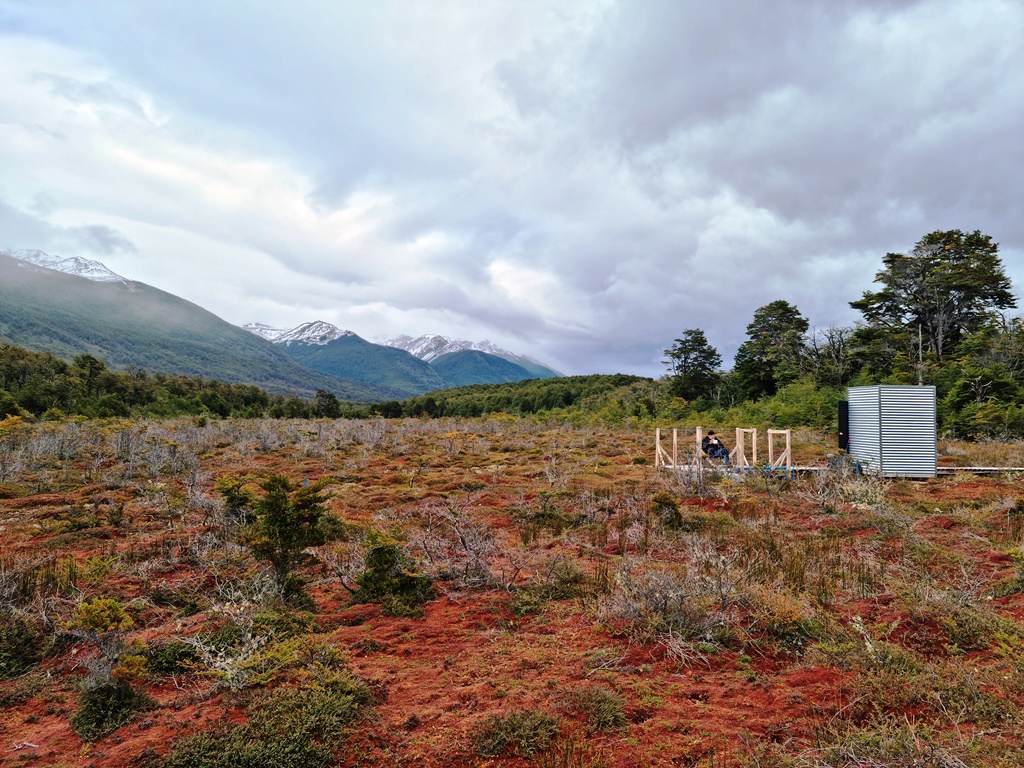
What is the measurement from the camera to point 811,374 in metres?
31.0

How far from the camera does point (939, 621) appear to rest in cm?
455

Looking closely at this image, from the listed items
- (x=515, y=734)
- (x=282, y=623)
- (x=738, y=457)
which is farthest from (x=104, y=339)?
(x=515, y=734)

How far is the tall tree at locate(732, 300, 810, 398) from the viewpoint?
3347 cm

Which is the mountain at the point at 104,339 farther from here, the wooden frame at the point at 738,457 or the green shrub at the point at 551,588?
the green shrub at the point at 551,588

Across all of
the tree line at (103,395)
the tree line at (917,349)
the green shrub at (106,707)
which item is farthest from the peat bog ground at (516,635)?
the tree line at (103,395)

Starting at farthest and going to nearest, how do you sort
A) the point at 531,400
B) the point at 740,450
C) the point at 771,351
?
the point at 531,400 < the point at 771,351 < the point at 740,450

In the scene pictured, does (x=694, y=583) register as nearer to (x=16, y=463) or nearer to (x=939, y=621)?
(x=939, y=621)

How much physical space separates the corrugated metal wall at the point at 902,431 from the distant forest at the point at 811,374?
958 centimetres

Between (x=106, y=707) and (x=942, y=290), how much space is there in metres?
38.2

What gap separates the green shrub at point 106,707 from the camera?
3.36 m

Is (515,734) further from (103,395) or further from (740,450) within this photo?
(103,395)

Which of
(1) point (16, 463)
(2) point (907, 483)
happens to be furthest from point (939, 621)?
(1) point (16, 463)

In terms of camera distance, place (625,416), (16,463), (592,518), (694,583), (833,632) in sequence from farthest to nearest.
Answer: (625,416)
(16,463)
(592,518)
(694,583)
(833,632)

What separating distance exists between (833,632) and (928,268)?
34.1 meters
